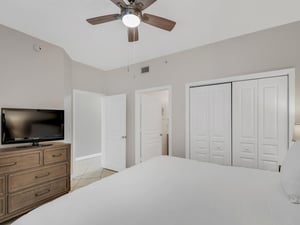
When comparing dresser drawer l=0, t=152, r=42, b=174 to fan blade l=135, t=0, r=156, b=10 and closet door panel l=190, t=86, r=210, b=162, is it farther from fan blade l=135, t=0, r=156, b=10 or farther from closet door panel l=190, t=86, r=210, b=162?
closet door panel l=190, t=86, r=210, b=162

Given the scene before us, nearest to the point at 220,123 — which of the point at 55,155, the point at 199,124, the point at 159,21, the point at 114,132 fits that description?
the point at 199,124

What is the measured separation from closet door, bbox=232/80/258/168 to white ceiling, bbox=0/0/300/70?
3.01 ft

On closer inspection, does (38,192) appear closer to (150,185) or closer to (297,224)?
(150,185)

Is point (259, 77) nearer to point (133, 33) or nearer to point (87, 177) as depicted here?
point (133, 33)

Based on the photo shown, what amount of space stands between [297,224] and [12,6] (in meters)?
3.33

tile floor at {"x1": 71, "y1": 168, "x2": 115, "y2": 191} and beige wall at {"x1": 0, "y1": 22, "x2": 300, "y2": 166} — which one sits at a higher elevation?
beige wall at {"x1": 0, "y1": 22, "x2": 300, "y2": 166}

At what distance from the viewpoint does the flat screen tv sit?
220 centimetres

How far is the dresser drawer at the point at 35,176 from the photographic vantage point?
2053 millimetres

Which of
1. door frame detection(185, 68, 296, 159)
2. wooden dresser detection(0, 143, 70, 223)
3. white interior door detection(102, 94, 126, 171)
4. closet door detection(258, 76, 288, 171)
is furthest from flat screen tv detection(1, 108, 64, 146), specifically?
closet door detection(258, 76, 288, 171)

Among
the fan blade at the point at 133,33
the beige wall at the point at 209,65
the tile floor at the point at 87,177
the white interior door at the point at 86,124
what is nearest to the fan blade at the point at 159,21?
the fan blade at the point at 133,33

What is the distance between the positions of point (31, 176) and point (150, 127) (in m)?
2.55

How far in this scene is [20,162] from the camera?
2109 mm

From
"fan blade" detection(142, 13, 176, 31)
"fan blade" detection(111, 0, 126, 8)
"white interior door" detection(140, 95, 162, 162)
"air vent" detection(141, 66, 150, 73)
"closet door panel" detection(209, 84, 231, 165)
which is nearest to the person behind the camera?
"fan blade" detection(111, 0, 126, 8)

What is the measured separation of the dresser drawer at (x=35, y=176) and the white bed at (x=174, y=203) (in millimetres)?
1426
